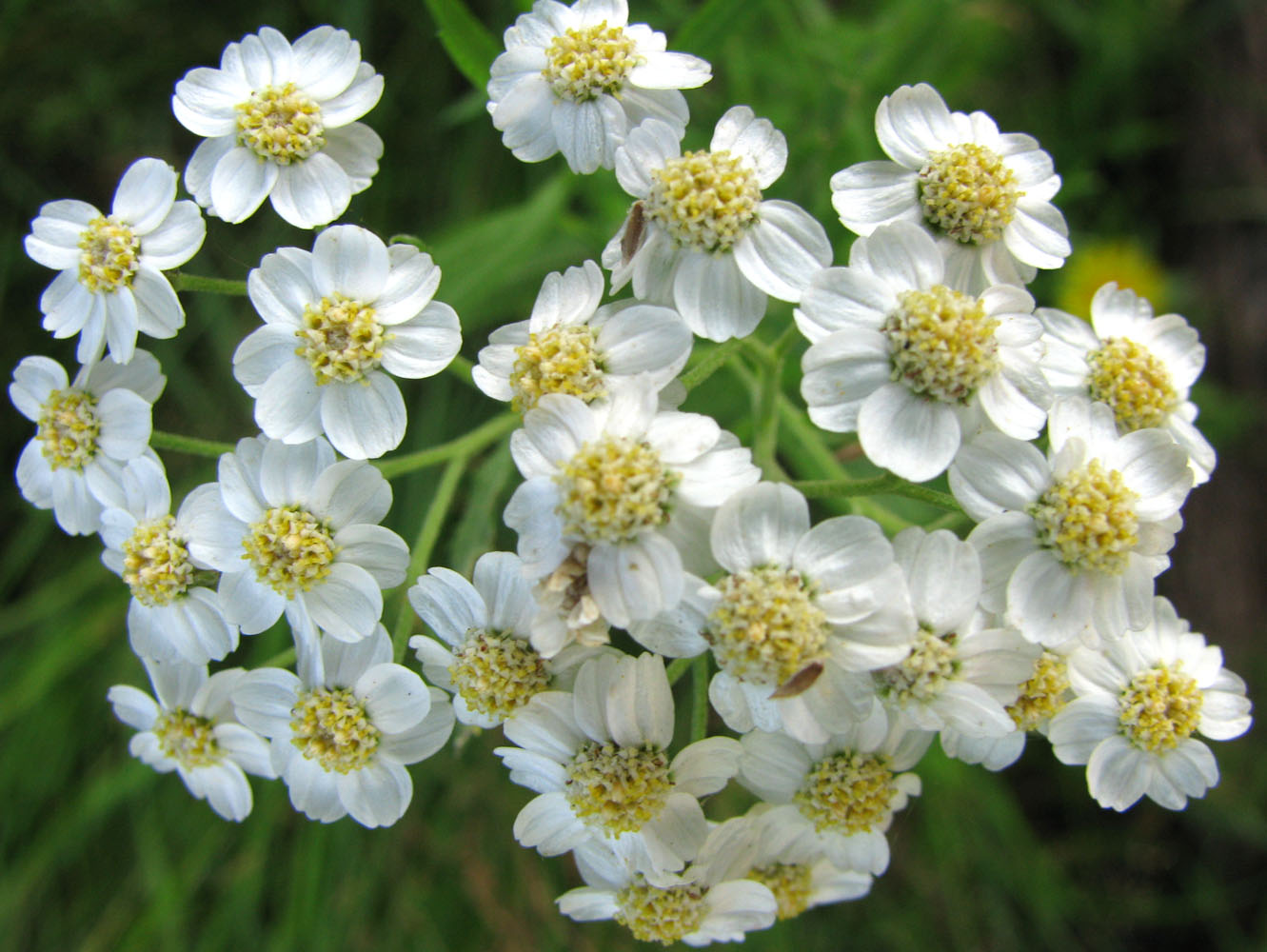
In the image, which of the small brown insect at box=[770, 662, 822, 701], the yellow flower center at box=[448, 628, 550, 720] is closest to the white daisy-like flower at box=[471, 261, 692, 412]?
the yellow flower center at box=[448, 628, 550, 720]

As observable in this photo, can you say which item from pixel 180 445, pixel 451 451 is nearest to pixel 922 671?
pixel 451 451

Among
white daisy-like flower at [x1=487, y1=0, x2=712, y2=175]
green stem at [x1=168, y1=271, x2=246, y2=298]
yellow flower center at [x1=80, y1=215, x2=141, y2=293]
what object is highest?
white daisy-like flower at [x1=487, y1=0, x2=712, y2=175]

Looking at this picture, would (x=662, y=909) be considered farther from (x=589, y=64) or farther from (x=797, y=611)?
(x=589, y=64)

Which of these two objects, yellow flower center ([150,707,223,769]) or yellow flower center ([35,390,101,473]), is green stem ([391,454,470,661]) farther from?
yellow flower center ([35,390,101,473])

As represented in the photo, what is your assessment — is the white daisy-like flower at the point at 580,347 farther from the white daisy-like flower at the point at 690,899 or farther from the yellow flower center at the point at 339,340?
Answer: the white daisy-like flower at the point at 690,899

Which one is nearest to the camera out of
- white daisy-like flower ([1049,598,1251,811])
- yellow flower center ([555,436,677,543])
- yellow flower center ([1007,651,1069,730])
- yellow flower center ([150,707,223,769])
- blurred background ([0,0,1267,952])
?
yellow flower center ([555,436,677,543])

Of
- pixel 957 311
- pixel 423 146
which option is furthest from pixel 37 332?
pixel 957 311

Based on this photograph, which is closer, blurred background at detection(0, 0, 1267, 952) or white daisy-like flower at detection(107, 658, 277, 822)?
white daisy-like flower at detection(107, 658, 277, 822)
